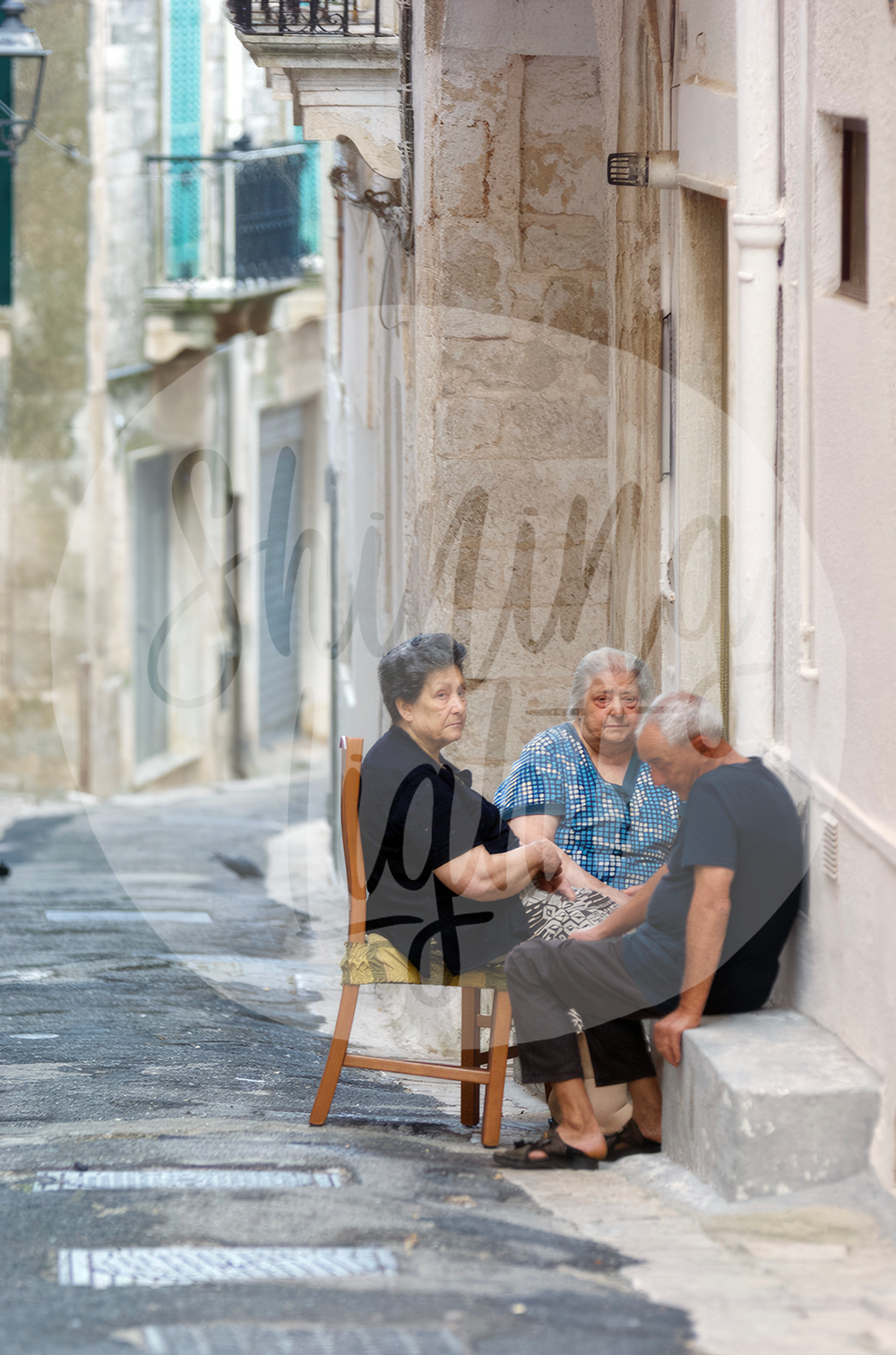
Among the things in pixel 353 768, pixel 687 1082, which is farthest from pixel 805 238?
pixel 687 1082

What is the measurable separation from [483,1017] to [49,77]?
38.9ft

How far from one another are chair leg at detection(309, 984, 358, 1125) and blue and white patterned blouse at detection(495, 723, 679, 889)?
666mm

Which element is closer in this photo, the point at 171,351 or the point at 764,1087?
the point at 764,1087

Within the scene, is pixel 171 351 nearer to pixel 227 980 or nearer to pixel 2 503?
pixel 2 503

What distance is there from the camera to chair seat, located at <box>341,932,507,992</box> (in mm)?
4688

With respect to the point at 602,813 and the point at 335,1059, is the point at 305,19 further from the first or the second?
the point at 335,1059

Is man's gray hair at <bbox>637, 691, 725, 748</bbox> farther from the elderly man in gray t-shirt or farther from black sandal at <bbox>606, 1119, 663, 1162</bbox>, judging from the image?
black sandal at <bbox>606, 1119, 663, 1162</bbox>

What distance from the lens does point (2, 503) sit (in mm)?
14961

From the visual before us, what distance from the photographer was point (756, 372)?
14.7ft

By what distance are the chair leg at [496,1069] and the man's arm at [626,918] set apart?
0.28 metres

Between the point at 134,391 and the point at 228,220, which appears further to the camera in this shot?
the point at 228,220

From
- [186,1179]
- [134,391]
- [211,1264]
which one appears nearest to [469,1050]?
[186,1179]

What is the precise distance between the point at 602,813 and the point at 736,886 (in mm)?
815

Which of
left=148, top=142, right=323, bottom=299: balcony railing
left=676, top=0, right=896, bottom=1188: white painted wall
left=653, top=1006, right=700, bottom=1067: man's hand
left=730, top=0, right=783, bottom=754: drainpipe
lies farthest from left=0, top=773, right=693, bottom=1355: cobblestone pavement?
left=148, top=142, right=323, bottom=299: balcony railing
